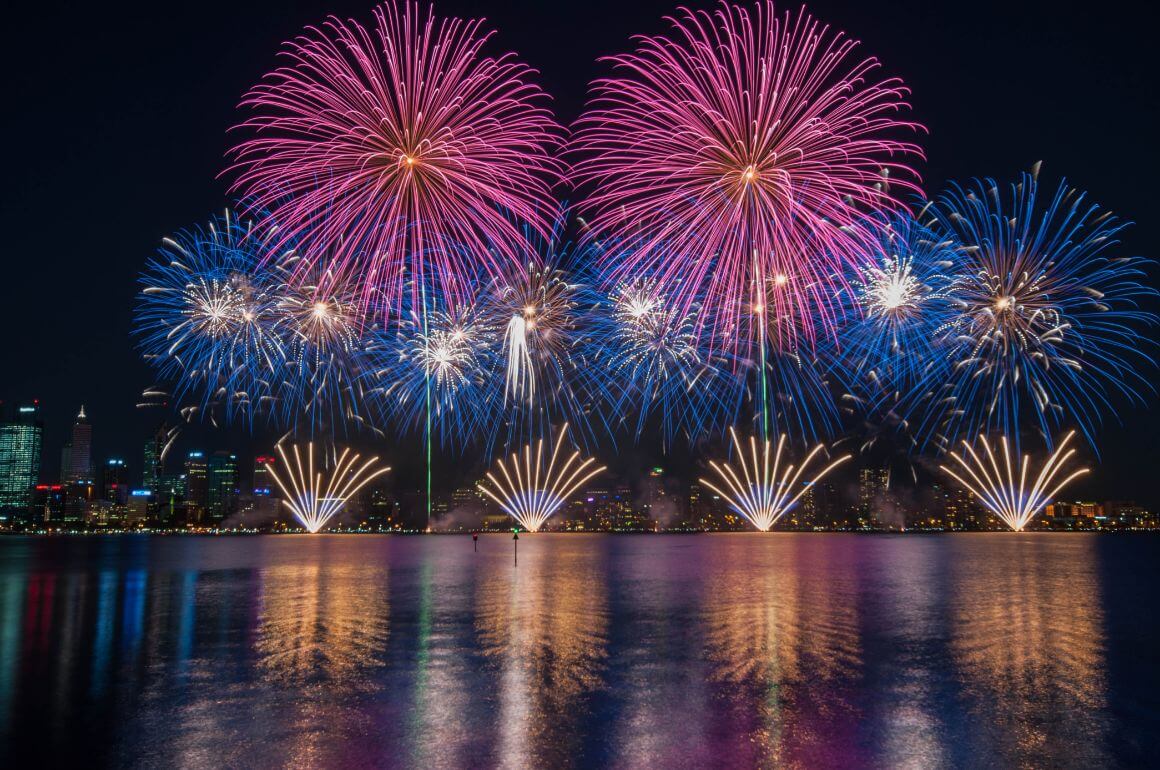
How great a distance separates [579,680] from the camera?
13.7m

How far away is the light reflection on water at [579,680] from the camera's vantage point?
32.5ft

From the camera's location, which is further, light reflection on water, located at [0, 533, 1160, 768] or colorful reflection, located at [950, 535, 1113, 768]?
colorful reflection, located at [950, 535, 1113, 768]

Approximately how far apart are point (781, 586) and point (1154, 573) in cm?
2710

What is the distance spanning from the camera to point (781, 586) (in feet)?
105

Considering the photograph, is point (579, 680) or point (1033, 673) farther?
point (1033, 673)

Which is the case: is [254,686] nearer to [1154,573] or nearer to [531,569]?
[531,569]

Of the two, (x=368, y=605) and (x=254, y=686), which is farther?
(x=368, y=605)

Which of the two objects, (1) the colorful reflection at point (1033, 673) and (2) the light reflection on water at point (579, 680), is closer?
(2) the light reflection on water at point (579, 680)

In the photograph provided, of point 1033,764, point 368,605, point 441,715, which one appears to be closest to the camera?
point 1033,764

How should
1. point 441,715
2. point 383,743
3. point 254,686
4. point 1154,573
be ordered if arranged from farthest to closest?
point 1154,573
point 254,686
point 441,715
point 383,743

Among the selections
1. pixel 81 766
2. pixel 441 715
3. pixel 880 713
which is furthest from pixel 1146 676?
pixel 81 766

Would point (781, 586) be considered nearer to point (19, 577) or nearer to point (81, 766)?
point (81, 766)

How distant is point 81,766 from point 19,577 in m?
38.4

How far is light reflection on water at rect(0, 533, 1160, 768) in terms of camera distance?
9914 millimetres
